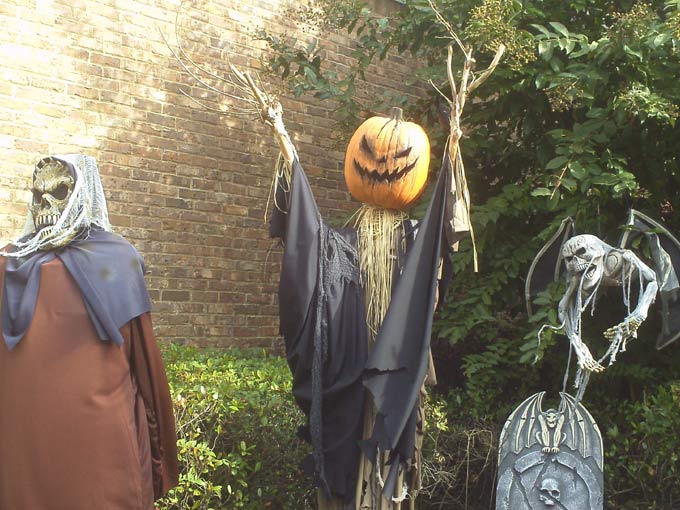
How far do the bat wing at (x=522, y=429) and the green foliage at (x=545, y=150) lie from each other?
0.37 meters

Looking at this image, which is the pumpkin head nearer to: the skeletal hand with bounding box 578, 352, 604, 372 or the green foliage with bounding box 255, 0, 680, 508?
the skeletal hand with bounding box 578, 352, 604, 372

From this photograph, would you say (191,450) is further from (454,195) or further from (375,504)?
(454,195)

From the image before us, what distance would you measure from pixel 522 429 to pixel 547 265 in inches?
35.0

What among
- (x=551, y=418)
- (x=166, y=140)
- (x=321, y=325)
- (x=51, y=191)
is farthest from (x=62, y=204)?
(x=166, y=140)

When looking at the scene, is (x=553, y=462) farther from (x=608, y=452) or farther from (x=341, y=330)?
(x=341, y=330)

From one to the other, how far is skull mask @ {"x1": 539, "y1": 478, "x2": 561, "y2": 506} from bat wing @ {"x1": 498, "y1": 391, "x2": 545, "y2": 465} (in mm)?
194

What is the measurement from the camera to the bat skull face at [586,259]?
3906 mm

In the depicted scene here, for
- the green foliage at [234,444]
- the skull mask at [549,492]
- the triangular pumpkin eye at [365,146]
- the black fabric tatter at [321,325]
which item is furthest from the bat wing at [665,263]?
the green foliage at [234,444]

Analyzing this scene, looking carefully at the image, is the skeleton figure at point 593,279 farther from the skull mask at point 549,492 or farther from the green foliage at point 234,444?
the green foliage at point 234,444

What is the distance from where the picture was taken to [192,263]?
6.24 metres

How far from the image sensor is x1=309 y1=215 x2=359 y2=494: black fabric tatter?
11.6ft

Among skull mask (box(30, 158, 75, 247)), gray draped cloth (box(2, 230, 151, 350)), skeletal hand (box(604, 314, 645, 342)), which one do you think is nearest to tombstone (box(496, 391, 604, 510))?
skeletal hand (box(604, 314, 645, 342))

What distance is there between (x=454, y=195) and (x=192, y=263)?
3.17 meters

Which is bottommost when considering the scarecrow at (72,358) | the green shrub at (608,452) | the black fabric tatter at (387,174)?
the green shrub at (608,452)
